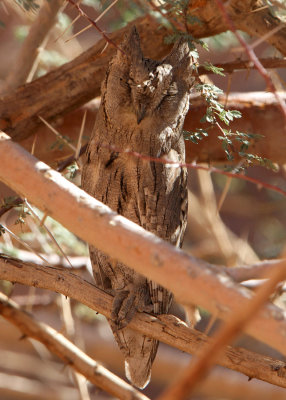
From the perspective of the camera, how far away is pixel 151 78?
1.98 meters

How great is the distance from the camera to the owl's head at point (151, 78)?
78.4 inches

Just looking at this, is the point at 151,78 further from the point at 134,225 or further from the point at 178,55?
the point at 134,225

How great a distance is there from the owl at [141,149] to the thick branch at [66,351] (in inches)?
10.4

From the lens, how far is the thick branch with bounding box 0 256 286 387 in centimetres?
179

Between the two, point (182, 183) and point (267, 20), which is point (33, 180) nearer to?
point (182, 183)

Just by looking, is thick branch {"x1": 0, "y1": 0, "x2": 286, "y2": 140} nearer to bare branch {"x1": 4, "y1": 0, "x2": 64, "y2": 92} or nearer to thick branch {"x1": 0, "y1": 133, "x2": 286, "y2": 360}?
bare branch {"x1": 4, "y1": 0, "x2": 64, "y2": 92}

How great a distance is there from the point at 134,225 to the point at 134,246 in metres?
0.08

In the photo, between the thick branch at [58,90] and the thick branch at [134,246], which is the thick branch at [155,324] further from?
the thick branch at [58,90]

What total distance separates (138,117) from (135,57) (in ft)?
0.76

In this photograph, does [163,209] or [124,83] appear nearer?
[124,83]

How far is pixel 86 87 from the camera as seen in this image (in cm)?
279

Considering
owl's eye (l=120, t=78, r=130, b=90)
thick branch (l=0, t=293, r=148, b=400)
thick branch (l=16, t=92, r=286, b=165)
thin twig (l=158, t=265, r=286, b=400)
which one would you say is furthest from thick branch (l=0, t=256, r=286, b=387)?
thick branch (l=16, t=92, r=286, b=165)

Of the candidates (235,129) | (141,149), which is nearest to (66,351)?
(141,149)

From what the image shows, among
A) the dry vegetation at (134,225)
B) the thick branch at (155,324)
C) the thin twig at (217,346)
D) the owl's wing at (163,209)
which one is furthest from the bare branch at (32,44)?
the thin twig at (217,346)
